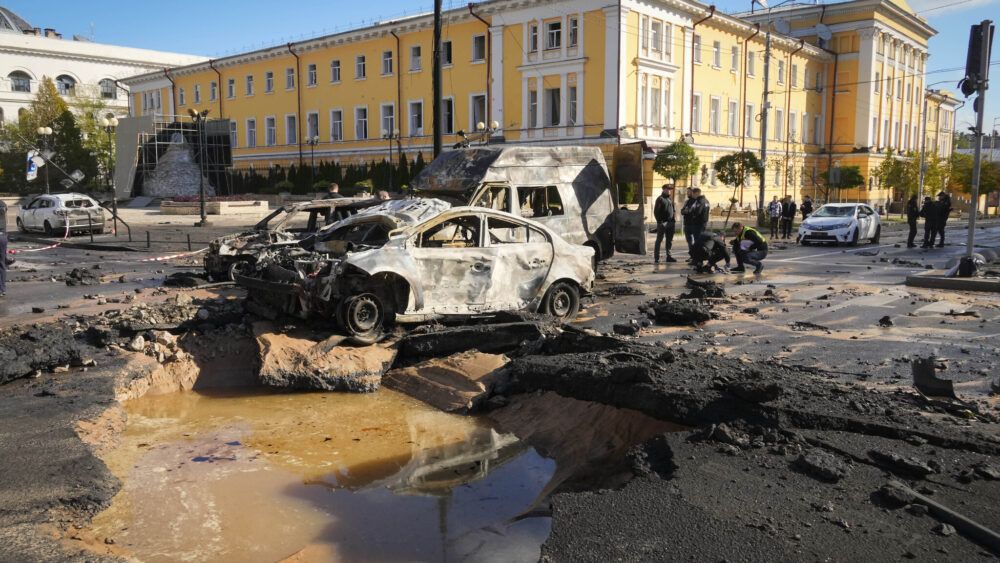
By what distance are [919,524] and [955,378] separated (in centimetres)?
416

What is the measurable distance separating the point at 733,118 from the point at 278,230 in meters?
41.7

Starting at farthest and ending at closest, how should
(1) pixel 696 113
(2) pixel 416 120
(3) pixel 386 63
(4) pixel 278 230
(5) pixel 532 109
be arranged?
(3) pixel 386 63, (2) pixel 416 120, (1) pixel 696 113, (5) pixel 532 109, (4) pixel 278 230

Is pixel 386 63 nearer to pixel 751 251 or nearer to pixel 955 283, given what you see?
pixel 751 251

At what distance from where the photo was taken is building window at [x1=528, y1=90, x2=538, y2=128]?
1628 inches

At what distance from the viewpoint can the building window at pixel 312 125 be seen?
54.4 meters


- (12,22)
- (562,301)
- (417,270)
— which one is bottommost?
(562,301)

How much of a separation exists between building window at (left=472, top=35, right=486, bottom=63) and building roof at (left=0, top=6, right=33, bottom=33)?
57627mm

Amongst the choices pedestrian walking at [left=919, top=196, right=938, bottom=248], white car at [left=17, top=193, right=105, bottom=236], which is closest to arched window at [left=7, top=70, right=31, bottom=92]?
white car at [left=17, top=193, right=105, bottom=236]

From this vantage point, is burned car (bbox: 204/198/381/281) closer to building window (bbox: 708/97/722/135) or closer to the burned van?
the burned van

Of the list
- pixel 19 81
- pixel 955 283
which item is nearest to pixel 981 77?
pixel 955 283

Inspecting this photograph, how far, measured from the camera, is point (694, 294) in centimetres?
1237

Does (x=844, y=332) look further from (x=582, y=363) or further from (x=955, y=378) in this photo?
(x=582, y=363)

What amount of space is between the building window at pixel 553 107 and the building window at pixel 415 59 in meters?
10.1

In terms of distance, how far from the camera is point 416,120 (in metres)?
48.5
